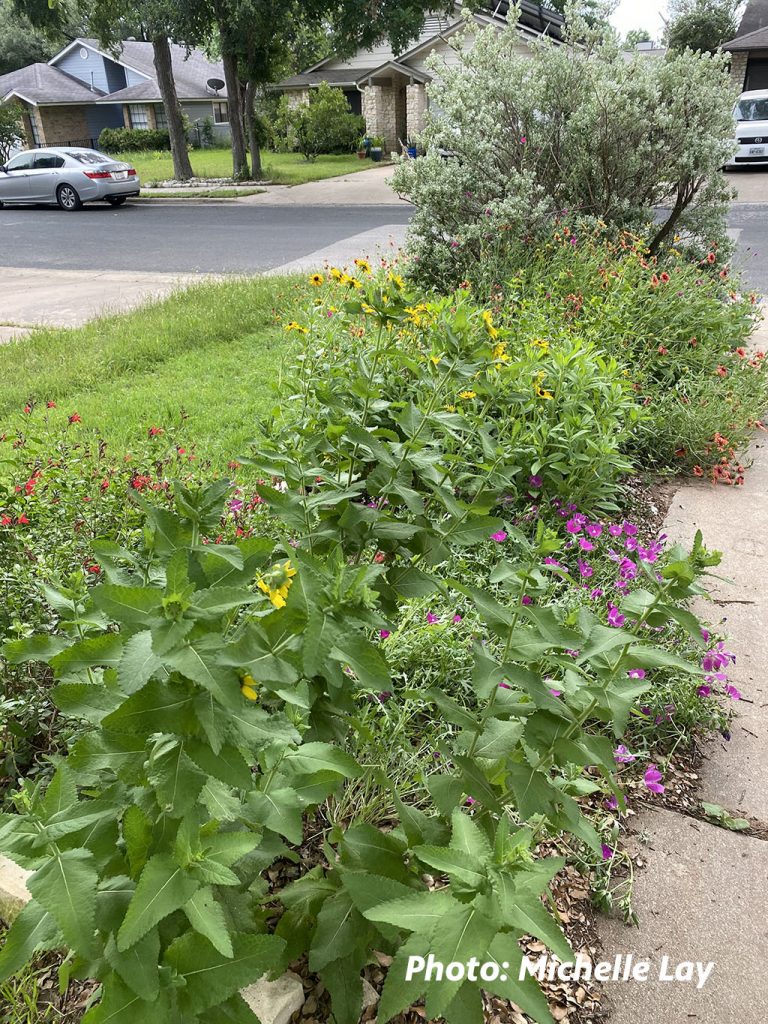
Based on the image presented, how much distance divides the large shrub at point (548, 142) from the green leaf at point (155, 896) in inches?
245

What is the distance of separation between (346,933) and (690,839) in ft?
4.07

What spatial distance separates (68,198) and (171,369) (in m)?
17.3

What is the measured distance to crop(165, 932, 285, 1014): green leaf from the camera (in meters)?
1.18

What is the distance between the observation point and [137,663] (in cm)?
106

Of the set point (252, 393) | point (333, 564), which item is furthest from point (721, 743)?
point (252, 393)

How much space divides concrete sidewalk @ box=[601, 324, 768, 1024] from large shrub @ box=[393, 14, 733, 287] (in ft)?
16.2

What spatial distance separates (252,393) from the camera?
5.64 m

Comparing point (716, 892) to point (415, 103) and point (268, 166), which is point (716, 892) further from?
point (415, 103)

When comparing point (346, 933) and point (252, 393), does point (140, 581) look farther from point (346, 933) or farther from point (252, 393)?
point (252, 393)

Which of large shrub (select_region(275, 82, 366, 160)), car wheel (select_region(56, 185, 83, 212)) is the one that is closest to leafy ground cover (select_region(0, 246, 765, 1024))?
car wheel (select_region(56, 185, 83, 212))

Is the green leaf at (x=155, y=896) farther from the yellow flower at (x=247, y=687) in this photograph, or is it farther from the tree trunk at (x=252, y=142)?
the tree trunk at (x=252, y=142)

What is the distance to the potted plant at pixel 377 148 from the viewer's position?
3152cm

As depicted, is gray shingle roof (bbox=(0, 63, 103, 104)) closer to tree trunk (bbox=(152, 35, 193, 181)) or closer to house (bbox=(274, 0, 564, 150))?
house (bbox=(274, 0, 564, 150))

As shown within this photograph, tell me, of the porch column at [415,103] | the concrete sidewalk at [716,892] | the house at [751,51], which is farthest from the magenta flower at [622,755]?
the porch column at [415,103]
